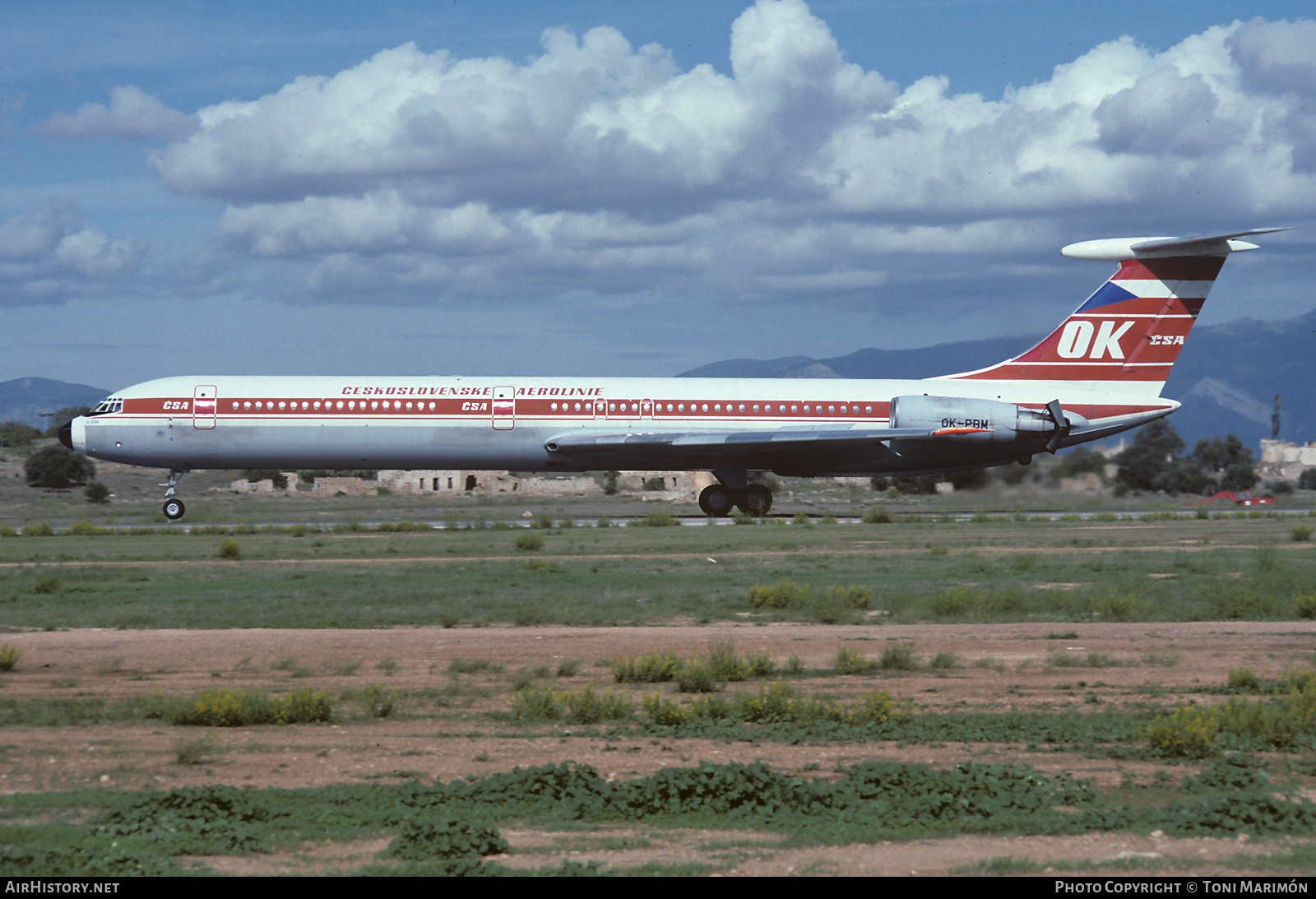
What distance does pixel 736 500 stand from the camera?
43.8 m

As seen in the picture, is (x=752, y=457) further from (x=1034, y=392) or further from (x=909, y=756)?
(x=909, y=756)

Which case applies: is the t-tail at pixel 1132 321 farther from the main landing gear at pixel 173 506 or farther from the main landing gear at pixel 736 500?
the main landing gear at pixel 173 506

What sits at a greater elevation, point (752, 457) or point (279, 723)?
→ point (752, 457)

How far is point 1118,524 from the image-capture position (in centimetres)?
4288

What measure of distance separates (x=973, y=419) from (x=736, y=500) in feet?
26.7

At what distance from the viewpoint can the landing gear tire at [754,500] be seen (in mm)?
43438

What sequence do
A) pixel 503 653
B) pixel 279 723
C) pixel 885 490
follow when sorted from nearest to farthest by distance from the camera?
1. pixel 279 723
2. pixel 503 653
3. pixel 885 490

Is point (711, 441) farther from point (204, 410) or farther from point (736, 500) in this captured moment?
point (204, 410)

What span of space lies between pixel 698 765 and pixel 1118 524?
3514 centimetres

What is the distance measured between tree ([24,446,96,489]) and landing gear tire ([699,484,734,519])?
145ft

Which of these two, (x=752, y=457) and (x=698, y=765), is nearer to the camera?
(x=698, y=765)

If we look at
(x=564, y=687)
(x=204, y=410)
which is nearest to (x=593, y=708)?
(x=564, y=687)
